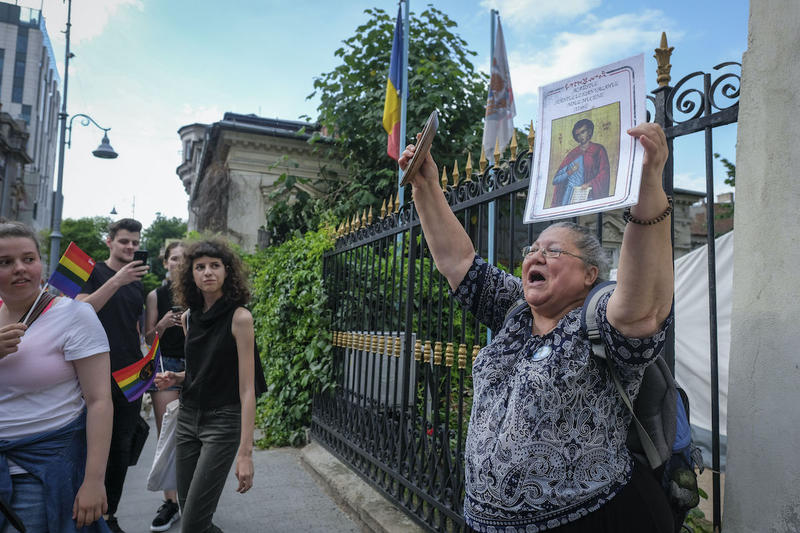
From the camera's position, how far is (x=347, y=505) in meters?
4.69

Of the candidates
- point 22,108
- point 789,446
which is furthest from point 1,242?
point 22,108

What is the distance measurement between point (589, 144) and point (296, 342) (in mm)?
5291

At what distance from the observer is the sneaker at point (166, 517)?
13.6ft

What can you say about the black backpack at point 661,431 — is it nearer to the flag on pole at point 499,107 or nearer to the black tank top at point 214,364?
the black tank top at point 214,364

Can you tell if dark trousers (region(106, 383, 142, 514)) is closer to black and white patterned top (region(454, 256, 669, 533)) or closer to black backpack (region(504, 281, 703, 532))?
black and white patterned top (region(454, 256, 669, 533))

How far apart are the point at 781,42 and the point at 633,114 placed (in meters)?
0.64

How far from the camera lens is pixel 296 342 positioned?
6.84m

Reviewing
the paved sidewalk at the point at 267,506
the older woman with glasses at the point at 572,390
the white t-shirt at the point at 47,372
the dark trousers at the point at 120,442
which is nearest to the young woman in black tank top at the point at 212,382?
the dark trousers at the point at 120,442

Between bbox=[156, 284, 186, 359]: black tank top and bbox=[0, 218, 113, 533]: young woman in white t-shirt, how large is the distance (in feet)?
7.61

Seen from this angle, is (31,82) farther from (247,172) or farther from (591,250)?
(591,250)

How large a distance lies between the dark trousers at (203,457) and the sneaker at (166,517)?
1123 mm

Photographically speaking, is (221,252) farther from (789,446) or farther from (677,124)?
(789,446)

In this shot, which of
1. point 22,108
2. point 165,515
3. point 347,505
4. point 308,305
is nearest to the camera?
point 165,515

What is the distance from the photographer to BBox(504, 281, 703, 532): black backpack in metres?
1.67
